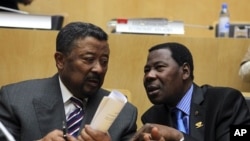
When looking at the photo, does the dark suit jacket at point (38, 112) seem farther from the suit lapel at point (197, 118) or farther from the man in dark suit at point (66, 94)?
the suit lapel at point (197, 118)

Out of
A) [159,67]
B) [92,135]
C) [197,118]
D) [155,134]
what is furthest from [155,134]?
[159,67]

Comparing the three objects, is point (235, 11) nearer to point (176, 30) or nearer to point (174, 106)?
point (176, 30)

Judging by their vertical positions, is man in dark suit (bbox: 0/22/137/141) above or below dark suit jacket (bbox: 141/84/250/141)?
above

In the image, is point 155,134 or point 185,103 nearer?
point 155,134

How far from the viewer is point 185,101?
235cm

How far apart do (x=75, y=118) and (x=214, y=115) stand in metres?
0.59

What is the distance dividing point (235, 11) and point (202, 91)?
2525 mm

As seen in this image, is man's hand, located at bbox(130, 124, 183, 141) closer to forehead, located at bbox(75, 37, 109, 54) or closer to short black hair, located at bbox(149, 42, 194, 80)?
forehead, located at bbox(75, 37, 109, 54)

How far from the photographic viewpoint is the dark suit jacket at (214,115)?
87.3 inches

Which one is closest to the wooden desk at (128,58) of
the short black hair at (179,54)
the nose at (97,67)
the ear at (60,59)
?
the short black hair at (179,54)

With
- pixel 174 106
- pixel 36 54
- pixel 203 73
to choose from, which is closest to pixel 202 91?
pixel 174 106

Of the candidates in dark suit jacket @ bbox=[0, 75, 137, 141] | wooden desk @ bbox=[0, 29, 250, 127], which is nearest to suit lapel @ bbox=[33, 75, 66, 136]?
dark suit jacket @ bbox=[0, 75, 137, 141]

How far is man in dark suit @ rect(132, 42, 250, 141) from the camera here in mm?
2232

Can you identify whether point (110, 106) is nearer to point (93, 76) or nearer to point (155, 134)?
point (155, 134)
